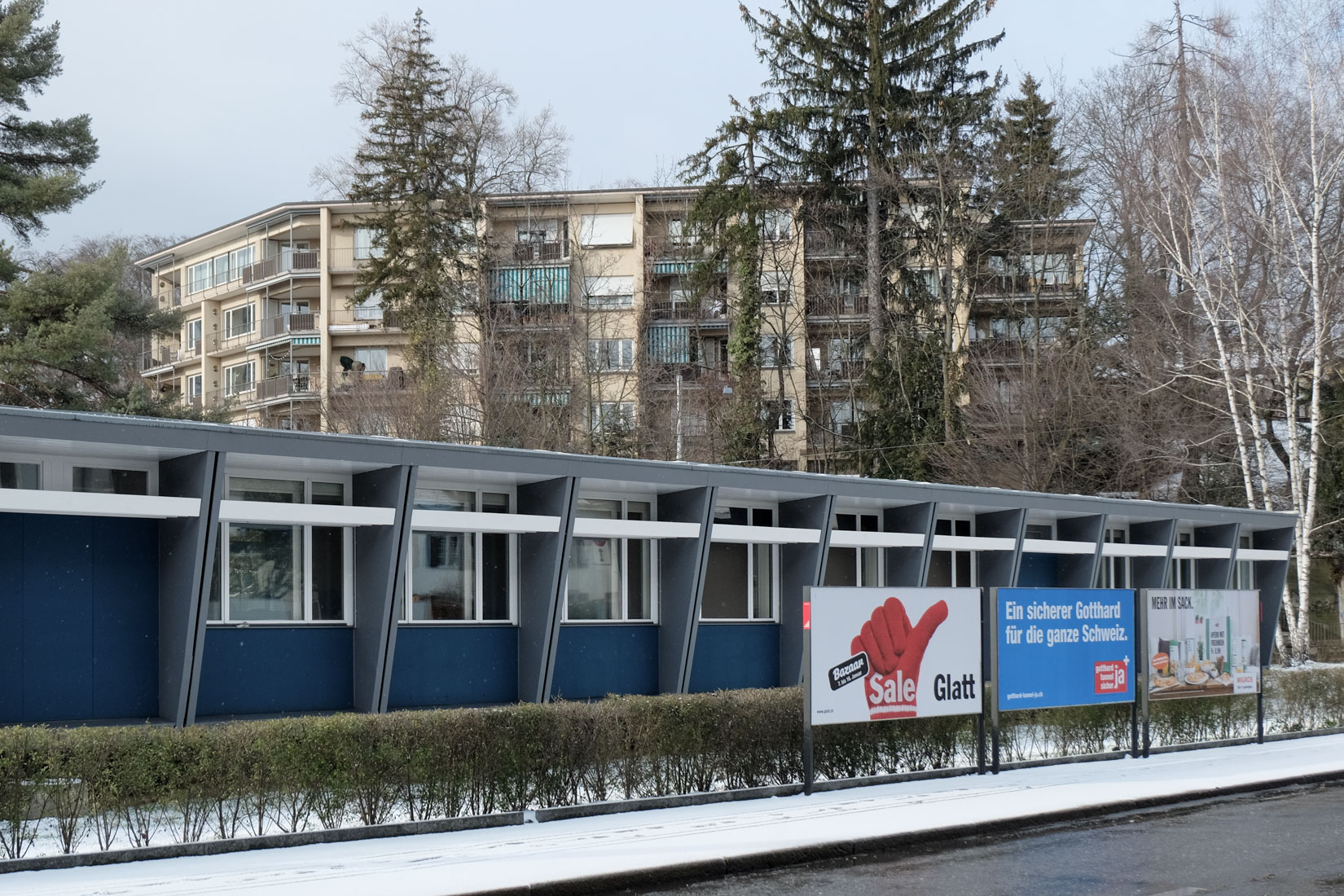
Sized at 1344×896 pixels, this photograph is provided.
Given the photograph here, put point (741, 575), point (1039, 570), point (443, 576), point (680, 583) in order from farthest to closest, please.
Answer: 1. point (1039, 570)
2. point (741, 575)
3. point (680, 583)
4. point (443, 576)

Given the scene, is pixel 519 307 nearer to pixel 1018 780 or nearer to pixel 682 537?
pixel 682 537

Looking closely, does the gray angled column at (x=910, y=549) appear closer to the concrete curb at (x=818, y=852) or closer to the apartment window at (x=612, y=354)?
the concrete curb at (x=818, y=852)

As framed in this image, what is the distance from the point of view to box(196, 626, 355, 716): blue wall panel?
15.7 metres

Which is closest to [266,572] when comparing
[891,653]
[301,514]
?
[301,514]

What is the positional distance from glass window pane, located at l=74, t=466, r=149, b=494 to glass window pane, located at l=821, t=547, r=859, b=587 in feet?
37.4

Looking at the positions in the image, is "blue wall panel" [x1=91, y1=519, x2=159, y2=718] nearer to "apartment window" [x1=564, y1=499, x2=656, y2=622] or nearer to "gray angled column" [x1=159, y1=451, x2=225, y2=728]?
"gray angled column" [x1=159, y1=451, x2=225, y2=728]

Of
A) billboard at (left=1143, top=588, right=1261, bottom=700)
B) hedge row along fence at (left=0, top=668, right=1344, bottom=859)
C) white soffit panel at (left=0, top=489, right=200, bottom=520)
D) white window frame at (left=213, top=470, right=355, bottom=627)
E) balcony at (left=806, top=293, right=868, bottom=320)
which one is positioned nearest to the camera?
hedge row along fence at (left=0, top=668, right=1344, bottom=859)

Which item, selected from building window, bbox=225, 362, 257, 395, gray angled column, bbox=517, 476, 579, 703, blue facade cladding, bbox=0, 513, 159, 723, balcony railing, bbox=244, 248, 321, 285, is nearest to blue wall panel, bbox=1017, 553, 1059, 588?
gray angled column, bbox=517, 476, 579, 703

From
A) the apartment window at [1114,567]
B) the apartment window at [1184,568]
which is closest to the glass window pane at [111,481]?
the apartment window at [1114,567]

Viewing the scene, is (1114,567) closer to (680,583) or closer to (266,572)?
(680,583)

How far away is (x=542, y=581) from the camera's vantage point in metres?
18.0

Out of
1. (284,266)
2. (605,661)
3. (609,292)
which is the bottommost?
(605,661)

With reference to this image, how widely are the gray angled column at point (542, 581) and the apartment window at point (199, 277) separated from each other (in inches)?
2515

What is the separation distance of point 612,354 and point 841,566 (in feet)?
106
